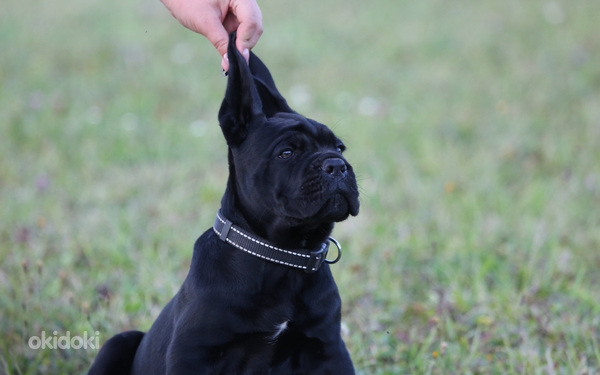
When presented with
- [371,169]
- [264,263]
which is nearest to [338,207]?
[264,263]

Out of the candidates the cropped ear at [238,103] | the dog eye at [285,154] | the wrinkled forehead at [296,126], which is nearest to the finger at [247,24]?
the cropped ear at [238,103]

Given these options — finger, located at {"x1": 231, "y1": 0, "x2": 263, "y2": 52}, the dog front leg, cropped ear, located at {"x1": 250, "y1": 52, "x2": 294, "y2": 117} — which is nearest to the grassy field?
the dog front leg

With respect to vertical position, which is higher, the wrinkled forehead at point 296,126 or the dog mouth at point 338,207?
the wrinkled forehead at point 296,126

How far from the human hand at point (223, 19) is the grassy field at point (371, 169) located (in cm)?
157

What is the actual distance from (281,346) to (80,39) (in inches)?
336

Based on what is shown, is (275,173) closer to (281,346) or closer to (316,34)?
(281,346)

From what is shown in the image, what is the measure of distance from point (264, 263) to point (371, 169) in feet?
12.1

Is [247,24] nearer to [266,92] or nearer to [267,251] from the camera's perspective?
[266,92]

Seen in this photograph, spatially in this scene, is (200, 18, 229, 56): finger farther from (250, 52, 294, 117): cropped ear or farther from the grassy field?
the grassy field

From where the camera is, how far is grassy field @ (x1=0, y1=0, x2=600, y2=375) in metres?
3.86

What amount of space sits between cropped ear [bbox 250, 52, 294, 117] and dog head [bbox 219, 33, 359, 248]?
12cm

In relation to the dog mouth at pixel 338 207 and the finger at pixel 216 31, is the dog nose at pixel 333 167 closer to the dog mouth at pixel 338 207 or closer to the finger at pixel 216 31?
the dog mouth at pixel 338 207

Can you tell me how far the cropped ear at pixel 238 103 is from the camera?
104 inches

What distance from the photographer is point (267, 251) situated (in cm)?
261
